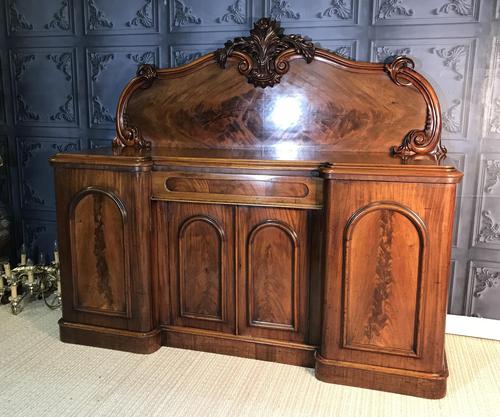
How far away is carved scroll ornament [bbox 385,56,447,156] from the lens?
7.82 ft

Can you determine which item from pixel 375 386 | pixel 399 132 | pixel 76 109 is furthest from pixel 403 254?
pixel 76 109

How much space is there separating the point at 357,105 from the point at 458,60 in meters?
0.48

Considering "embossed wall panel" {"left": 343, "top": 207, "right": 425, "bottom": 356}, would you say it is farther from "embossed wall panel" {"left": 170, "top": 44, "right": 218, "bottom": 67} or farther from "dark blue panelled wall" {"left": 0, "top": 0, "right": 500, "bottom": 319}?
"embossed wall panel" {"left": 170, "top": 44, "right": 218, "bottom": 67}

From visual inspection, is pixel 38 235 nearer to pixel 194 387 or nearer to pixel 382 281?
pixel 194 387

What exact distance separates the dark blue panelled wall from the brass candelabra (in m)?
0.24

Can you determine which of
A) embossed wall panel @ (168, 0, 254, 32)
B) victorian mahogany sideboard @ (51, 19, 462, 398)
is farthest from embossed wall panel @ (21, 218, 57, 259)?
embossed wall panel @ (168, 0, 254, 32)

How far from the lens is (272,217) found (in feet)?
7.23

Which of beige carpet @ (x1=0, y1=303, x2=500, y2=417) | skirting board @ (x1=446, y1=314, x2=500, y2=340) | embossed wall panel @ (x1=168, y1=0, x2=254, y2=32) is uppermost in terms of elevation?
embossed wall panel @ (x1=168, y1=0, x2=254, y2=32)

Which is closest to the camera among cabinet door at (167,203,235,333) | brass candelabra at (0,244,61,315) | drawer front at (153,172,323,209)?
drawer front at (153,172,323,209)

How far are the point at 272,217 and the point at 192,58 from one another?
1.02m

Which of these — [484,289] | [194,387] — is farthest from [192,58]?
[484,289]

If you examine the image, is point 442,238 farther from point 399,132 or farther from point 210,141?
point 210,141

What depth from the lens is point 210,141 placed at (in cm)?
268

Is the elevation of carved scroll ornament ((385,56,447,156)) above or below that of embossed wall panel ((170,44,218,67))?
below
